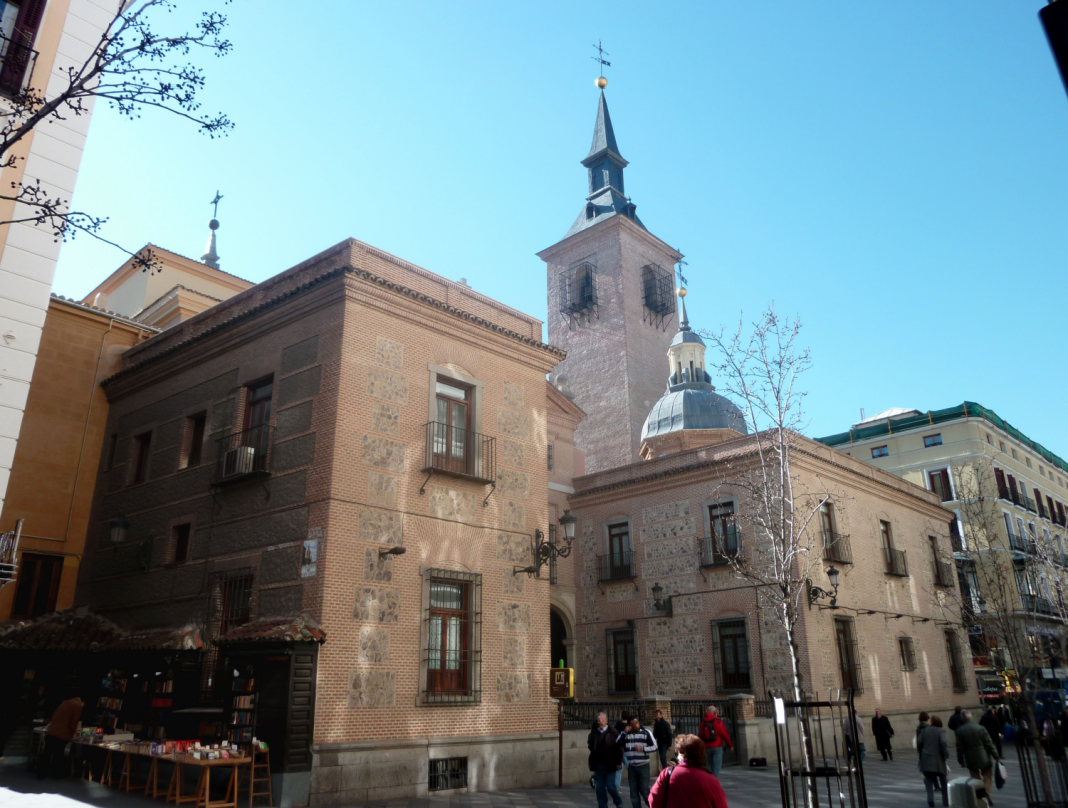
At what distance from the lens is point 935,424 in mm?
42219

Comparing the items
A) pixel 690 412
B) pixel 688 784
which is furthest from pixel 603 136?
pixel 688 784

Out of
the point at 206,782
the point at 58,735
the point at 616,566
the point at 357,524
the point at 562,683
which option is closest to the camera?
the point at 206,782

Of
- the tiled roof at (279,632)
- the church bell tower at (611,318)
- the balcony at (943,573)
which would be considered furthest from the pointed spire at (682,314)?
the tiled roof at (279,632)

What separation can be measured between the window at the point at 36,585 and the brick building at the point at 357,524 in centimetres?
89

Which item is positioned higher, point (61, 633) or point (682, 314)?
point (682, 314)

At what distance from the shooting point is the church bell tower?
41656mm

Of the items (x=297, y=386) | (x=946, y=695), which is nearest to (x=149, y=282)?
(x=297, y=386)

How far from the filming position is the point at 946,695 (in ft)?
91.5

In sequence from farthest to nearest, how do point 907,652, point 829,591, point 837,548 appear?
point 907,652 < point 837,548 < point 829,591

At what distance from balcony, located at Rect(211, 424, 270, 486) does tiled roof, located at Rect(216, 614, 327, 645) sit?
3.06 meters

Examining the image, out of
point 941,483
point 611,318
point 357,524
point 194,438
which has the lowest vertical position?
point 357,524

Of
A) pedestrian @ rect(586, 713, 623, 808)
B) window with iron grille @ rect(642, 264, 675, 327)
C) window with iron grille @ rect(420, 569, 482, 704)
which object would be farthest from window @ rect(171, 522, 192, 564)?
window with iron grille @ rect(642, 264, 675, 327)

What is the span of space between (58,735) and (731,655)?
16.9m

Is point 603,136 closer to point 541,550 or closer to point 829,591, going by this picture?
point 829,591
